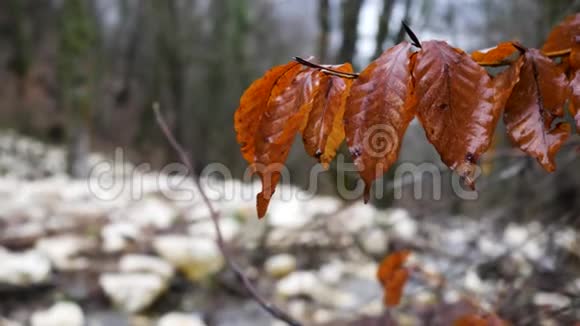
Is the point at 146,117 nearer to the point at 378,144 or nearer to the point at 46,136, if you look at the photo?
the point at 46,136

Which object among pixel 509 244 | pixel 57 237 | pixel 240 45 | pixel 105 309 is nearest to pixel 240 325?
pixel 105 309

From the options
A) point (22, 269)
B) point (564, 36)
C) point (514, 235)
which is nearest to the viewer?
point (564, 36)

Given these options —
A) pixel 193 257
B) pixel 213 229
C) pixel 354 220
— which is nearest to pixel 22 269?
pixel 193 257

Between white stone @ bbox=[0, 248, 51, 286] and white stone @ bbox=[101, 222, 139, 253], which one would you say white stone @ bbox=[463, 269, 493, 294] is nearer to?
white stone @ bbox=[101, 222, 139, 253]

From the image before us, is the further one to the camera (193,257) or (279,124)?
(193,257)

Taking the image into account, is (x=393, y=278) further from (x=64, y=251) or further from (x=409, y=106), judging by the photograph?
(x=64, y=251)

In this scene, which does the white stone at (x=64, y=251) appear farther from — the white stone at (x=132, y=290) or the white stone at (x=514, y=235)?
the white stone at (x=514, y=235)
